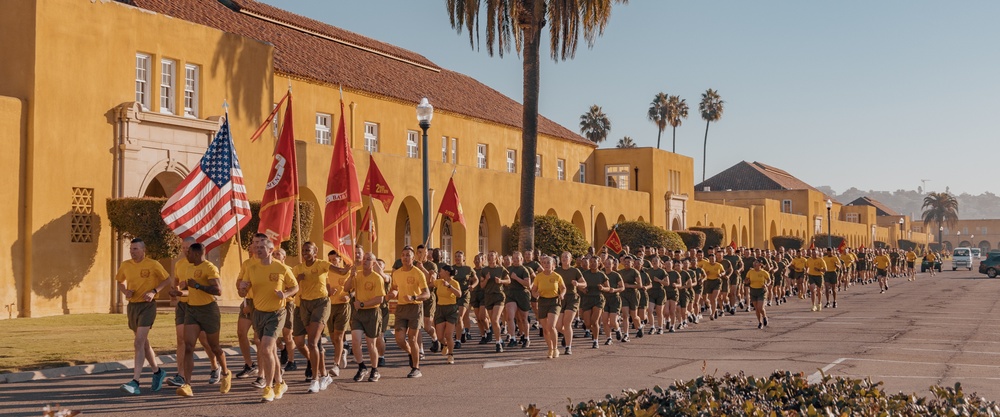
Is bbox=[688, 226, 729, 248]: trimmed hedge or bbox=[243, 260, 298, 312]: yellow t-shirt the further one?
bbox=[688, 226, 729, 248]: trimmed hedge

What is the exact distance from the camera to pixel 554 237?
40.6 m

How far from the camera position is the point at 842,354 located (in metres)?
17.6

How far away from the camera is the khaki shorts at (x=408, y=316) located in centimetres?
1494

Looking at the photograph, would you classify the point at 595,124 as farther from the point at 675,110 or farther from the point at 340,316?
the point at 340,316

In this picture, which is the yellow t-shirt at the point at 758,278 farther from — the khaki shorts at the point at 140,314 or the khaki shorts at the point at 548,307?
the khaki shorts at the point at 140,314

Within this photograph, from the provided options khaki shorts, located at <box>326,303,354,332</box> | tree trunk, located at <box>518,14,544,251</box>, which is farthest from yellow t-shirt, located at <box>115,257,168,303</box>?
tree trunk, located at <box>518,14,544,251</box>

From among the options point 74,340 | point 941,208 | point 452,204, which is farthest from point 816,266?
point 941,208

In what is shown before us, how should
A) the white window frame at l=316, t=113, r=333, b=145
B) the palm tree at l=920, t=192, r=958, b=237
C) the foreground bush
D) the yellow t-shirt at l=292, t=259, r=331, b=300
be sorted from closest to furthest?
the foreground bush
the yellow t-shirt at l=292, t=259, r=331, b=300
the white window frame at l=316, t=113, r=333, b=145
the palm tree at l=920, t=192, r=958, b=237

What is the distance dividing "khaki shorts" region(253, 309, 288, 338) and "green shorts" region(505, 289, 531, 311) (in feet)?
26.2

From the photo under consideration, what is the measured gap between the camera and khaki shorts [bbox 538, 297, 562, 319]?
18.0 meters

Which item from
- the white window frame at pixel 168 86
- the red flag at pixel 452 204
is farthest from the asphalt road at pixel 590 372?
the white window frame at pixel 168 86

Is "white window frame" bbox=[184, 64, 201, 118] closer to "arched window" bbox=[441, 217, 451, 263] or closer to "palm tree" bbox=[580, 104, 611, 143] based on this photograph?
"arched window" bbox=[441, 217, 451, 263]

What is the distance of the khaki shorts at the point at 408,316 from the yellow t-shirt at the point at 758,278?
11517 mm

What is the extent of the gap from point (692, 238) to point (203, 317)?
151 ft
